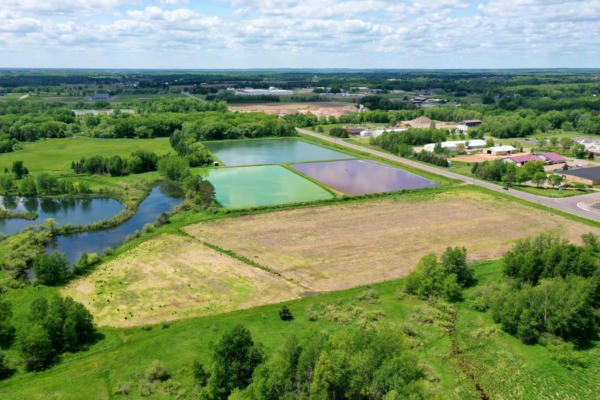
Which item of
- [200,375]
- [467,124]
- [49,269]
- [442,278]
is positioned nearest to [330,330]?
[200,375]

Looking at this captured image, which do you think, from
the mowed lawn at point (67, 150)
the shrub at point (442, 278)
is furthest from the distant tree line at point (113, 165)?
the shrub at point (442, 278)

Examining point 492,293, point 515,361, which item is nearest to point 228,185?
point 492,293

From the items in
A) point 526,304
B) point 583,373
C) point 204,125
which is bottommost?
point 583,373

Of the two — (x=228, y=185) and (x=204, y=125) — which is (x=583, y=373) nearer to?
(x=228, y=185)

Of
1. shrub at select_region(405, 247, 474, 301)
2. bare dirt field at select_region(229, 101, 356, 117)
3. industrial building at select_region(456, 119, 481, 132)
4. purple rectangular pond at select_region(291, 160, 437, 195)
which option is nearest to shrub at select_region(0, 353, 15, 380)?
shrub at select_region(405, 247, 474, 301)

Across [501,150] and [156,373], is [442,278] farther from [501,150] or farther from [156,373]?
[501,150]
